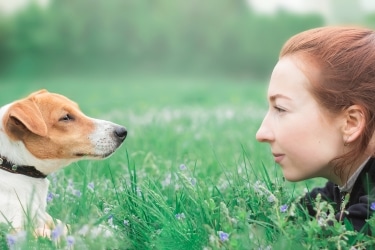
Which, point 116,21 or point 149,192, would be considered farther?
point 116,21

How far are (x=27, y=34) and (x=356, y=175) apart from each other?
85.9ft

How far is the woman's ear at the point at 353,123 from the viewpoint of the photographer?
11.0ft

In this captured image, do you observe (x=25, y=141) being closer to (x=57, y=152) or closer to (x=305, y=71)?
(x=57, y=152)

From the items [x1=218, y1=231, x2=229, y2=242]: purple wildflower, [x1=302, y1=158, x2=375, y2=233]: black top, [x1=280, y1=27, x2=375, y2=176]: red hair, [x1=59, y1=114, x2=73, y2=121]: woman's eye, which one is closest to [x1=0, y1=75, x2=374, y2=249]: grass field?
[x1=218, y1=231, x2=229, y2=242]: purple wildflower

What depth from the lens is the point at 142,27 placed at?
3005 centimetres

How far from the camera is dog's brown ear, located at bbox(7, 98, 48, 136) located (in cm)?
367

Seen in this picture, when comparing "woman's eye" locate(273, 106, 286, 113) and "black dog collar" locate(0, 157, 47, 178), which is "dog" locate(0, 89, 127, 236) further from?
"woman's eye" locate(273, 106, 286, 113)

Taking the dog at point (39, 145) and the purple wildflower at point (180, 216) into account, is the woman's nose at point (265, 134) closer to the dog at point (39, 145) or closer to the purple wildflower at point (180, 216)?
the purple wildflower at point (180, 216)

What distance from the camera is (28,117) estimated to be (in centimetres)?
369

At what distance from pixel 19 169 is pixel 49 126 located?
15.1 inches

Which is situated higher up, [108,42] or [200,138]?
[200,138]

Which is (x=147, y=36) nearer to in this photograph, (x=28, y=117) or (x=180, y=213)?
(x=28, y=117)

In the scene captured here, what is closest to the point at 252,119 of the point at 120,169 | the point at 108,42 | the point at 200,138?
the point at 200,138

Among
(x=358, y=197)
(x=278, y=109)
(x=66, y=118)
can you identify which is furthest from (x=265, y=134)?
(x=66, y=118)
